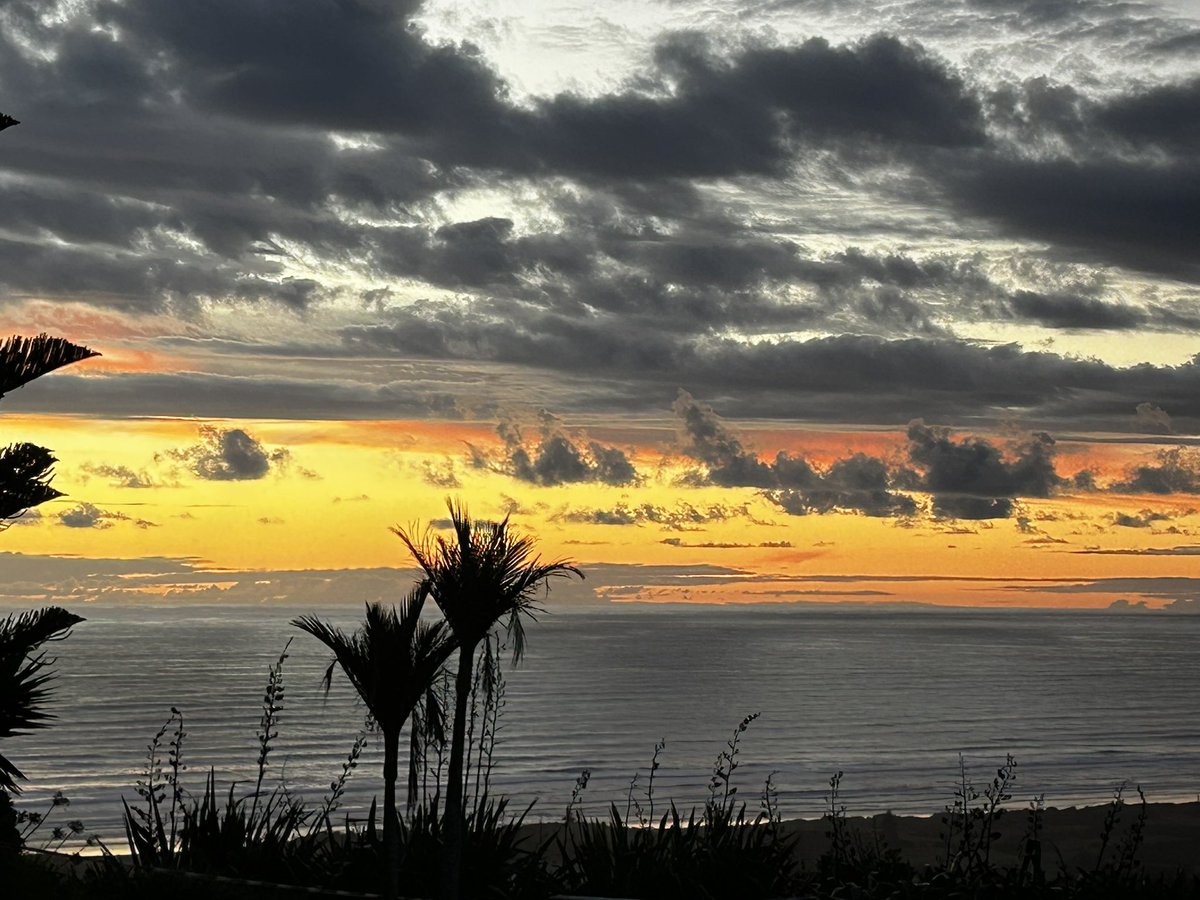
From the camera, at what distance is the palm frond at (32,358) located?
382 inches

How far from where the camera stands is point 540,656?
138 metres

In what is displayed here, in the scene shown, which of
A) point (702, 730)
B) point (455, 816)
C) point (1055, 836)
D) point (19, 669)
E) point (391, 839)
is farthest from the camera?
point (702, 730)

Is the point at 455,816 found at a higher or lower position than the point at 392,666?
lower

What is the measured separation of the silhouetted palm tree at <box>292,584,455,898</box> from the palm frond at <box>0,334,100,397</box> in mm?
2588

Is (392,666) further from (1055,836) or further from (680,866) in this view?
(1055,836)

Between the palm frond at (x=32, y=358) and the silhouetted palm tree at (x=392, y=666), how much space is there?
2588mm

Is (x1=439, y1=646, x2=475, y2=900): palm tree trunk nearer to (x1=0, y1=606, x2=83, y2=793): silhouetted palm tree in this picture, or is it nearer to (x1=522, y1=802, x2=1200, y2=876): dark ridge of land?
(x1=0, y1=606, x2=83, y2=793): silhouetted palm tree

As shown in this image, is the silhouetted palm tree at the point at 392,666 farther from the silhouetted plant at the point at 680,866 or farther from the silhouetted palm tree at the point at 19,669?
the silhouetted palm tree at the point at 19,669

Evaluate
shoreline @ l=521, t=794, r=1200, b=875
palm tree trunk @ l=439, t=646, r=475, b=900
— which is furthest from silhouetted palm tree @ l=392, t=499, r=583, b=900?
shoreline @ l=521, t=794, r=1200, b=875

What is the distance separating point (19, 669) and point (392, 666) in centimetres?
322

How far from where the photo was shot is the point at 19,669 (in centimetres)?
1071

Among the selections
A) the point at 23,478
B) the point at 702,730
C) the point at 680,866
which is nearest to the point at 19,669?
the point at 23,478

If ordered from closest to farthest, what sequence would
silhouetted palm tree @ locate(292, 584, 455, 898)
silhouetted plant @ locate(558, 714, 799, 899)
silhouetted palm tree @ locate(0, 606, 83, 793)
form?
1. silhouetted palm tree @ locate(292, 584, 455, 898)
2. silhouetted palm tree @ locate(0, 606, 83, 793)
3. silhouetted plant @ locate(558, 714, 799, 899)

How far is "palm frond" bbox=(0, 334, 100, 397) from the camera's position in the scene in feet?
31.8
